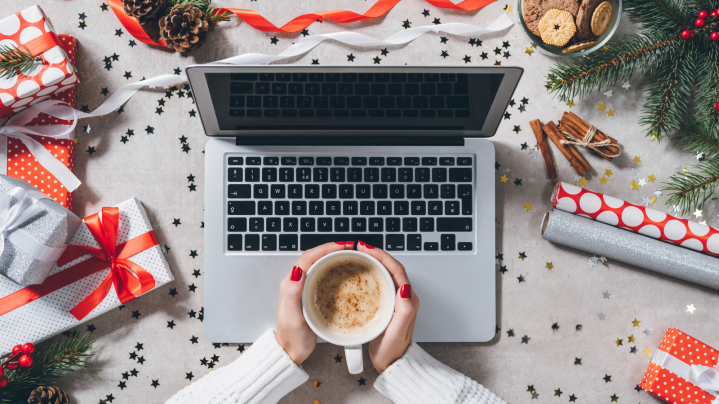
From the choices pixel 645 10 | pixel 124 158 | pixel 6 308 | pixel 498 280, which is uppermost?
pixel 645 10

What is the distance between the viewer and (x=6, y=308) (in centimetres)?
88

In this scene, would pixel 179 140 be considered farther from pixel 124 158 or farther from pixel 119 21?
pixel 119 21

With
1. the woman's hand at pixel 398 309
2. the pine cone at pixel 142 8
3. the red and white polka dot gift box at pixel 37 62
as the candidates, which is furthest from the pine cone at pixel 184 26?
the woman's hand at pixel 398 309

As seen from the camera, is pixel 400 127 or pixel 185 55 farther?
pixel 185 55

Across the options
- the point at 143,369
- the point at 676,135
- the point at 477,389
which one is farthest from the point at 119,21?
the point at 676,135

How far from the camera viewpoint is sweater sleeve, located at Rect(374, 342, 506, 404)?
33.5 inches

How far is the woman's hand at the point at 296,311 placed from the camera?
2.60ft

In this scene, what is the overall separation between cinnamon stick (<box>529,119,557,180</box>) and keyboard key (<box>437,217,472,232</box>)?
0.73 ft

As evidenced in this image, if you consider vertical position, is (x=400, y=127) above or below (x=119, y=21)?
below

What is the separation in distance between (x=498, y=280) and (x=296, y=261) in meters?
0.43

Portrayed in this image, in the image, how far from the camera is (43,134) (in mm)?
909

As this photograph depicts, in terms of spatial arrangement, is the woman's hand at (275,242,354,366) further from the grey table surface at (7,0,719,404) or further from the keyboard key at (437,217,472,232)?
the keyboard key at (437,217,472,232)

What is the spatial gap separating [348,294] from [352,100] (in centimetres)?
35

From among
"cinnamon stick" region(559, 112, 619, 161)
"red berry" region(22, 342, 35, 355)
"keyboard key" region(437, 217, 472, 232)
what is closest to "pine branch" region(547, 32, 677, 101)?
"cinnamon stick" region(559, 112, 619, 161)
